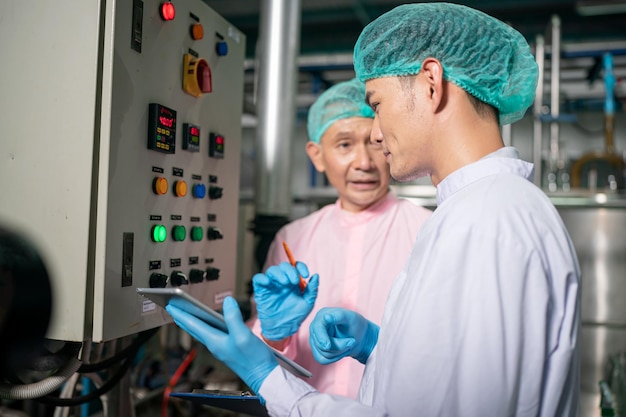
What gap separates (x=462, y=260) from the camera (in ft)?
2.68

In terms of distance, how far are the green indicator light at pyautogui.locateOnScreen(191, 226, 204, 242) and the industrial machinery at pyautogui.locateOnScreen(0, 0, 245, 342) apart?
7 centimetres

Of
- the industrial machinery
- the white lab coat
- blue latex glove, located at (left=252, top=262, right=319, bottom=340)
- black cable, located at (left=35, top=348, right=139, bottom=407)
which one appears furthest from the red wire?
the white lab coat

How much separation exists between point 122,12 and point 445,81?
0.67 m

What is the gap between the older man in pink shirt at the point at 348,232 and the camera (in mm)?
1596

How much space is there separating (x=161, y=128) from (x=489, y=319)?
0.84 m

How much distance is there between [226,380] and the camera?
299 cm

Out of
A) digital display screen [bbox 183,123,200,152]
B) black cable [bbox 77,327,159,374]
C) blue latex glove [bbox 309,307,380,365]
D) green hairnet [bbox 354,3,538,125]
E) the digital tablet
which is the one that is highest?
green hairnet [bbox 354,3,538,125]

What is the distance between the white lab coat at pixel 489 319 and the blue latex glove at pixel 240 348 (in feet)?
0.56

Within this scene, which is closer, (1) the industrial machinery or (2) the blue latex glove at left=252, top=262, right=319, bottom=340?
(1) the industrial machinery

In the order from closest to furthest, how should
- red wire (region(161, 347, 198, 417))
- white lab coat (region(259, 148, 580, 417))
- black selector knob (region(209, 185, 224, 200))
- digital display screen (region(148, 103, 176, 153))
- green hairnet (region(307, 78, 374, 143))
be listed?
white lab coat (region(259, 148, 580, 417)), digital display screen (region(148, 103, 176, 153)), black selector knob (region(209, 185, 224, 200)), green hairnet (region(307, 78, 374, 143)), red wire (region(161, 347, 198, 417))

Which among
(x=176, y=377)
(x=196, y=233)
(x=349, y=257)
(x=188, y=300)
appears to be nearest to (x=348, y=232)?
(x=349, y=257)

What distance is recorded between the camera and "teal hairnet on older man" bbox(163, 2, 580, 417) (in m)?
0.79

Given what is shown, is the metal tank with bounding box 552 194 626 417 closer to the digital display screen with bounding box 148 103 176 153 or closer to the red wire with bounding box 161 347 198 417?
the red wire with bounding box 161 347 198 417

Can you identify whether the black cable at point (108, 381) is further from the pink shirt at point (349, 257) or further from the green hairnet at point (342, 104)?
the green hairnet at point (342, 104)
